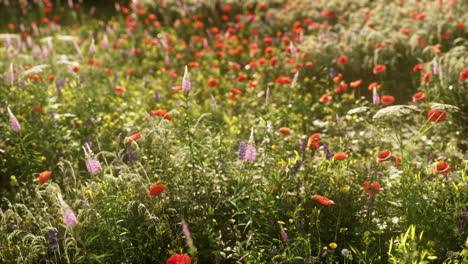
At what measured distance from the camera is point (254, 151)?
2.41 meters

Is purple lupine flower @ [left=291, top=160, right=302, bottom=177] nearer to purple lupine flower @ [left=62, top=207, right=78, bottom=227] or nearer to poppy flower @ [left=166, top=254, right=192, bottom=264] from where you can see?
poppy flower @ [left=166, top=254, right=192, bottom=264]

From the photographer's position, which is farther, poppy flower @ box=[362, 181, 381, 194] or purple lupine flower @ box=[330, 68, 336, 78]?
purple lupine flower @ box=[330, 68, 336, 78]

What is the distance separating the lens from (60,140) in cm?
372

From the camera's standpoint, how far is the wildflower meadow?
2480mm

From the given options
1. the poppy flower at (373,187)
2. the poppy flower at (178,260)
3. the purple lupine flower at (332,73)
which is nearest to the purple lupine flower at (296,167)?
the poppy flower at (373,187)

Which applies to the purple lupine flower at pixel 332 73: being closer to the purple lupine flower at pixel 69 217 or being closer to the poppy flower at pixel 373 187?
the poppy flower at pixel 373 187

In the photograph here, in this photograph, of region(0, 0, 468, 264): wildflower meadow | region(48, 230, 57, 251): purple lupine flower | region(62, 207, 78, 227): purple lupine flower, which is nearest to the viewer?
region(62, 207, 78, 227): purple lupine flower

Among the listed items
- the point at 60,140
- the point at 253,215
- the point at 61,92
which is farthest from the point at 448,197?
the point at 61,92

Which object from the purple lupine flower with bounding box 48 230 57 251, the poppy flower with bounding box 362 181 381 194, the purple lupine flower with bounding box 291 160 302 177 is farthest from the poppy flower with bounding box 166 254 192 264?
the poppy flower with bounding box 362 181 381 194

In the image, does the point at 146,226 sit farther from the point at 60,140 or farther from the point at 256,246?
the point at 60,140

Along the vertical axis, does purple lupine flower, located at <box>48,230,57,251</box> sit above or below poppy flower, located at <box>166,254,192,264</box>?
below

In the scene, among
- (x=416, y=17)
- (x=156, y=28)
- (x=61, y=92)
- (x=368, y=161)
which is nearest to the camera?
(x=368, y=161)

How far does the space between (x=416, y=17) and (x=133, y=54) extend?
387cm

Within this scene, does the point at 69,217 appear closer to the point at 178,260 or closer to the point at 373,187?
the point at 178,260
